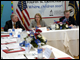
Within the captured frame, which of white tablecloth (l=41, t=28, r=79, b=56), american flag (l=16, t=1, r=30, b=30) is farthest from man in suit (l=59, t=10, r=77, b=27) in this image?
american flag (l=16, t=1, r=30, b=30)

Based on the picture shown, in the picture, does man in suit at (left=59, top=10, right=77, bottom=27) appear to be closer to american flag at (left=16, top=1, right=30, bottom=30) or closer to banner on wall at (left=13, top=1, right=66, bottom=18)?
banner on wall at (left=13, top=1, right=66, bottom=18)

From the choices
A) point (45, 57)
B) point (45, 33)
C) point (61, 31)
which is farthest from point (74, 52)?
point (45, 57)

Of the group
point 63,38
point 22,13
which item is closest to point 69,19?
point 63,38

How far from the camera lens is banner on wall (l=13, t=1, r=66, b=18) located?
526 centimetres

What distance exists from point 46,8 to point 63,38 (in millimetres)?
2413

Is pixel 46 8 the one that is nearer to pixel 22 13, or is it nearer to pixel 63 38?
pixel 22 13

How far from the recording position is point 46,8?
5461 mm

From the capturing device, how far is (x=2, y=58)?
54.6 inches

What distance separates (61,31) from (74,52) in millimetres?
739

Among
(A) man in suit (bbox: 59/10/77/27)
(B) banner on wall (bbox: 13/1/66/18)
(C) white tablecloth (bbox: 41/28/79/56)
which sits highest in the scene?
(B) banner on wall (bbox: 13/1/66/18)

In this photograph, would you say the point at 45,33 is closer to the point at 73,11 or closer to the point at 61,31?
the point at 61,31

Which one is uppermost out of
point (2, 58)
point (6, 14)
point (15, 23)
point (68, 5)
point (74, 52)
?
point (68, 5)

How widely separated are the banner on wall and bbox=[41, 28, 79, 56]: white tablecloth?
84.6 inches

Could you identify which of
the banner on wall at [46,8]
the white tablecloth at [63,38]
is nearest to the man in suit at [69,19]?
the banner on wall at [46,8]
